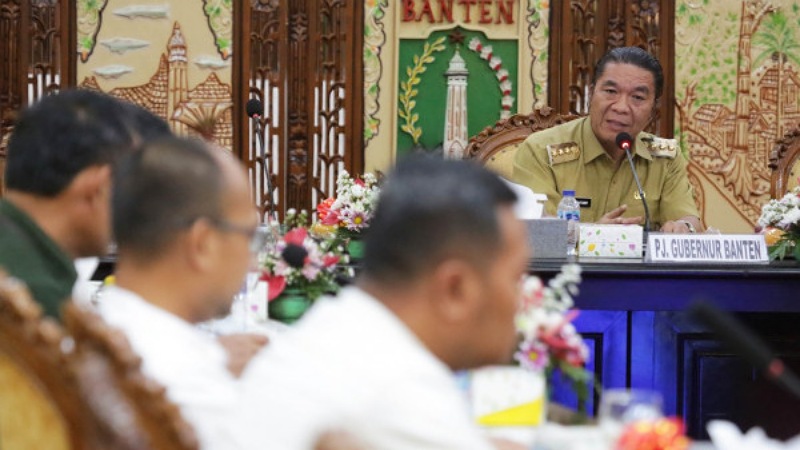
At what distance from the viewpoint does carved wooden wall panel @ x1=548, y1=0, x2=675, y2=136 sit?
6715 millimetres

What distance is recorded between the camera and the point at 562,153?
482cm

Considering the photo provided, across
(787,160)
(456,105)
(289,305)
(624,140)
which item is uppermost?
(456,105)

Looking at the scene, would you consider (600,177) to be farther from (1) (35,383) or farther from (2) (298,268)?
(1) (35,383)

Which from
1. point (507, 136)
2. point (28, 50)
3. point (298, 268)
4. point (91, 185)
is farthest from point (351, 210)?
point (28, 50)

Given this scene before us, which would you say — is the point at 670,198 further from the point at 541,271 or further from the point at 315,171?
the point at 315,171

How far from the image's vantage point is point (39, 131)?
6.68ft

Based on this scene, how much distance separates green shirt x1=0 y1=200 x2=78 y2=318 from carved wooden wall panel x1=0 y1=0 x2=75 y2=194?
500 cm

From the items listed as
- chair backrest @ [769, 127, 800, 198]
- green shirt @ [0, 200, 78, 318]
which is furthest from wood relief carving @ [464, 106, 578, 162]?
green shirt @ [0, 200, 78, 318]

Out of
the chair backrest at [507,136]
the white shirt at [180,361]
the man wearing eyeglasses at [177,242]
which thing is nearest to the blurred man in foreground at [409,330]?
the white shirt at [180,361]

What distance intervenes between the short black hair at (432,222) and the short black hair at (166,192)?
1.32ft

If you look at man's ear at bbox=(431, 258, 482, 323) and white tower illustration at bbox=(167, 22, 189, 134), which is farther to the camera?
white tower illustration at bbox=(167, 22, 189, 134)

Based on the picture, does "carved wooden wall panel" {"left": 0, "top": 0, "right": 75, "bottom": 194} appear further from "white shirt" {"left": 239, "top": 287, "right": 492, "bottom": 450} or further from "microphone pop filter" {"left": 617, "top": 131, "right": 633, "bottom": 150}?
"white shirt" {"left": 239, "top": 287, "right": 492, "bottom": 450}

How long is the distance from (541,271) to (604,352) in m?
0.29

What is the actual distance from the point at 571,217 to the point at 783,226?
691 millimetres
